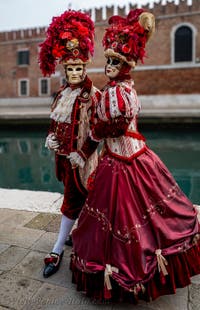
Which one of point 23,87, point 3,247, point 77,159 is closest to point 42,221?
point 3,247

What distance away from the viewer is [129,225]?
1.56 metres

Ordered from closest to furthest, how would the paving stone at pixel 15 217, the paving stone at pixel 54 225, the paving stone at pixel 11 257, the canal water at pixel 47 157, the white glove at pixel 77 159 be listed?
the white glove at pixel 77 159 < the paving stone at pixel 11 257 < the paving stone at pixel 54 225 < the paving stone at pixel 15 217 < the canal water at pixel 47 157

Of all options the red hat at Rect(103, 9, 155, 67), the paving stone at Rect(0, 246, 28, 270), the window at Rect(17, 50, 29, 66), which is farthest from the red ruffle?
the window at Rect(17, 50, 29, 66)

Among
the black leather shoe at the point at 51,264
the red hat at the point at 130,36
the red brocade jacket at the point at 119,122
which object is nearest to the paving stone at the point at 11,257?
the black leather shoe at the point at 51,264

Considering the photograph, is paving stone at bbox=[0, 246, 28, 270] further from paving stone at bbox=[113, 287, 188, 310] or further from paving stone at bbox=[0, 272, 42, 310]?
paving stone at bbox=[113, 287, 188, 310]

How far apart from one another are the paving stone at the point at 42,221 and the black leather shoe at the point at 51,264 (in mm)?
525

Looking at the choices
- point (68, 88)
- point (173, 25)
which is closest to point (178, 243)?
point (68, 88)

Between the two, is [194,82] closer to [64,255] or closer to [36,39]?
[36,39]

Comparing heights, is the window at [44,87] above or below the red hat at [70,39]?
above

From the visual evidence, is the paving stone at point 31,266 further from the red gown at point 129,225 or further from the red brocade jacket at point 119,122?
the red brocade jacket at point 119,122

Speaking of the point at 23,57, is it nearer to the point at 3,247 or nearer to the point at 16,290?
the point at 3,247

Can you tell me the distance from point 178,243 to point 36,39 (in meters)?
25.0

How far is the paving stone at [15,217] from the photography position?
261cm

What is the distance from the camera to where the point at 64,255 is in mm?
2150
